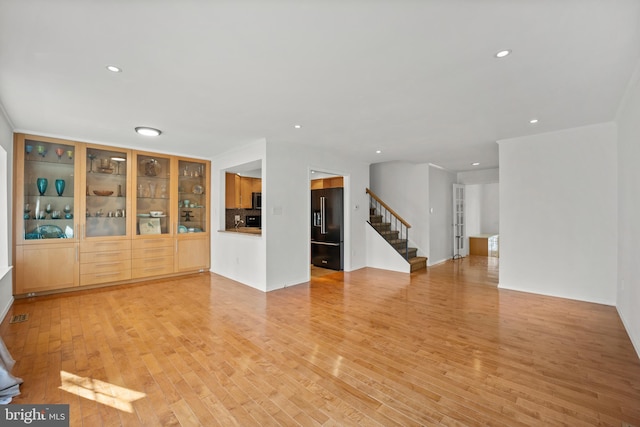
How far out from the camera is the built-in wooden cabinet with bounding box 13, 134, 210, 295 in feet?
14.7

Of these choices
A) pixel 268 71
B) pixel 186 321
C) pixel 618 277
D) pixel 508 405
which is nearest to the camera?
pixel 508 405


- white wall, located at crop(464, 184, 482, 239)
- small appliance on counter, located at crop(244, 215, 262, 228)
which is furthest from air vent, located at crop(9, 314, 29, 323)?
white wall, located at crop(464, 184, 482, 239)

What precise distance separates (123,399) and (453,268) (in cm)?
680

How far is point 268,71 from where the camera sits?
2.49 metres

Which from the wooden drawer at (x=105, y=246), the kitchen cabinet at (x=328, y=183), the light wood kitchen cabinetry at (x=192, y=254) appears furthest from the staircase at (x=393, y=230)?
the wooden drawer at (x=105, y=246)

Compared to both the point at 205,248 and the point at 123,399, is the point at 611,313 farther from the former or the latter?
the point at 205,248

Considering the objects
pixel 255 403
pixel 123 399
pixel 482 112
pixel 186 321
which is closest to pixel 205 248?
pixel 186 321

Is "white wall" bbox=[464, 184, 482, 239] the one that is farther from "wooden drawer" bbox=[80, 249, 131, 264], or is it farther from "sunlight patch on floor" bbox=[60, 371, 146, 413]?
"sunlight patch on floor" bbox=[60, 371, 146, 413]

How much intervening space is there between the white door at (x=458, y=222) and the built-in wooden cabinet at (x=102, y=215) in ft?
22.9

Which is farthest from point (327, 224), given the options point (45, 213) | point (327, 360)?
point (45, 213)

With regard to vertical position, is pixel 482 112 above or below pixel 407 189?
above

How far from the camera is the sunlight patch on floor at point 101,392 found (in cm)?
198

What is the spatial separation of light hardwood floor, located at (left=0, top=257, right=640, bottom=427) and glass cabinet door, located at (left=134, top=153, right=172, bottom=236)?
67.6 inches

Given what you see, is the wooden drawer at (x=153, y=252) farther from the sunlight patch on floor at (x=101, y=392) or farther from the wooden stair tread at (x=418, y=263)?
the wooden stair tread at (x=418, y=263)
